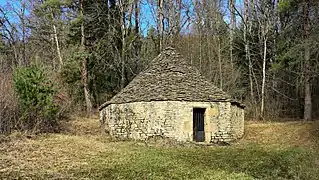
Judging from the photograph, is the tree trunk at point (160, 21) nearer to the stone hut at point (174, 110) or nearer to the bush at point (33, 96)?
the stone hut at point (174, 110)

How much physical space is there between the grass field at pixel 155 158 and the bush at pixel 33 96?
896 millimetres

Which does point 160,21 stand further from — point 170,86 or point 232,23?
point 170,86

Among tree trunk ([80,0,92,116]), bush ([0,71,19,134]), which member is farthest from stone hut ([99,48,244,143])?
tree trunk ([80,0,92,116])

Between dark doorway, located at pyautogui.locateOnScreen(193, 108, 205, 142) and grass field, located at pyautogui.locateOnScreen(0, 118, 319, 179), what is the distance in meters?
1.79

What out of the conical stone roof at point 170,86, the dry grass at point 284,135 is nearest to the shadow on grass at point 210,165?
the dry grass at point 284,135

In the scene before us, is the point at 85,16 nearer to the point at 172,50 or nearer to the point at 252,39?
the point at 172,50

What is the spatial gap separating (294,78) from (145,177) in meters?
20.0

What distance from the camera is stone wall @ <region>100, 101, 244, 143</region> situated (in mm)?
15914

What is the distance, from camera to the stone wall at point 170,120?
52.2 ft

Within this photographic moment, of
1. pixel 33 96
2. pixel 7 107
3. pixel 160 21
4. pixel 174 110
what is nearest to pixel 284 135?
pixel 174 110

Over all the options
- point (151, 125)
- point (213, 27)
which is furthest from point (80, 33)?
point (213, 27)

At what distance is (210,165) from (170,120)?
216 inches

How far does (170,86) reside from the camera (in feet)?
55.0

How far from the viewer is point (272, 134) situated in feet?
58.5
